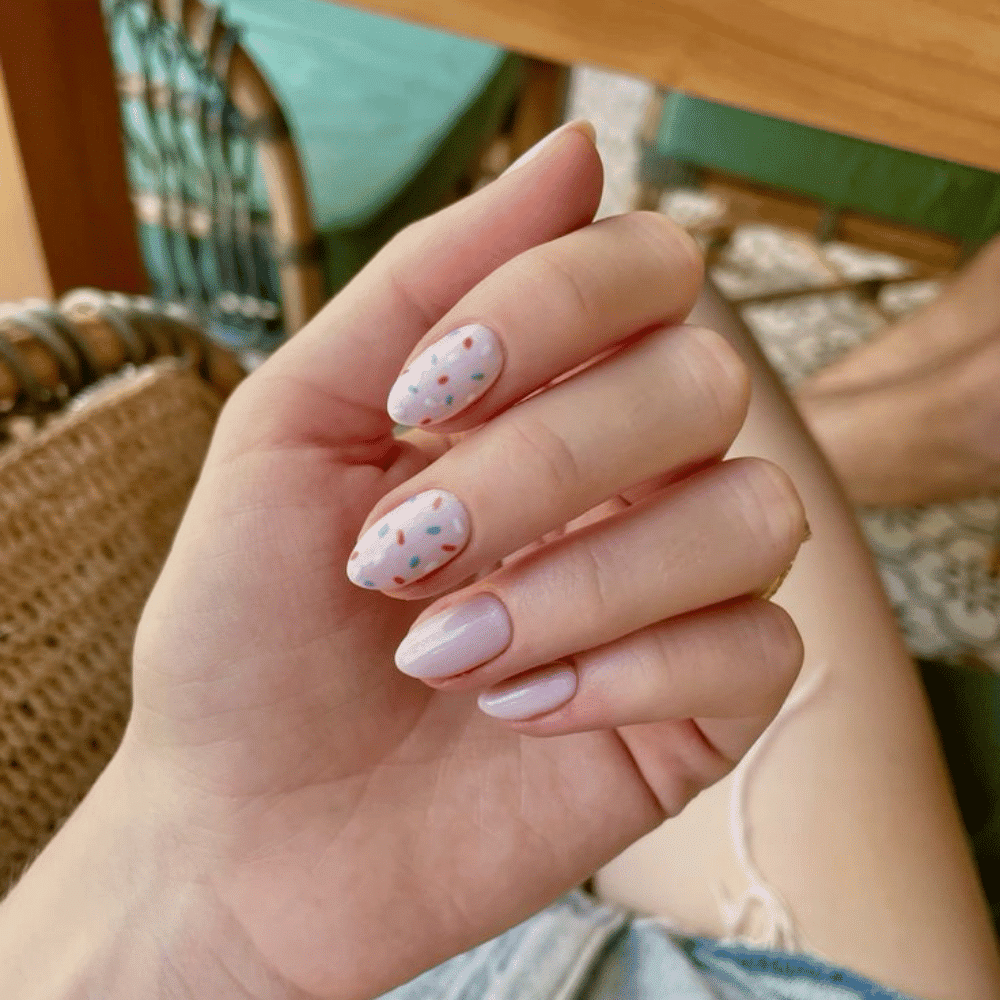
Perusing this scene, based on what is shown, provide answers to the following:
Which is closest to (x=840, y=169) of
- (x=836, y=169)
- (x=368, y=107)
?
(x=836, y=169)

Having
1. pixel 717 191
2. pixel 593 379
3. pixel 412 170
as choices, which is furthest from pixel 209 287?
pixel 593 379

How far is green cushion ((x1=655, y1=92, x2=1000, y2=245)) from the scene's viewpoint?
1.16 meters

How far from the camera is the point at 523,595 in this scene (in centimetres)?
31

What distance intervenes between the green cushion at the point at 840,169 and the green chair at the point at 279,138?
342mm

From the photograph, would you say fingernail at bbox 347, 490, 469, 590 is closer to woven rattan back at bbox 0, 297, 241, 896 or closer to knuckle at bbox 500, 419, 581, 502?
knuckle at bbox 500, 419, 581, 502

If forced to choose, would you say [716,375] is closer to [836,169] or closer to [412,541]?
[412,541]

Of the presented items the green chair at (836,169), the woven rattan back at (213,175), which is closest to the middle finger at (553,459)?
the woven rattan back at (213,175)

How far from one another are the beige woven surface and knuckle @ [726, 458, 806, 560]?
319 mm

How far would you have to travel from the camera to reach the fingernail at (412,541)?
290 mm

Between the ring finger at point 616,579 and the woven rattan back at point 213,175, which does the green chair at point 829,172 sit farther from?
the ring finger at point 616,579

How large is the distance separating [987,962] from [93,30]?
77cm

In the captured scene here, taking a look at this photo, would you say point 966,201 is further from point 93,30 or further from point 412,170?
point 93,30

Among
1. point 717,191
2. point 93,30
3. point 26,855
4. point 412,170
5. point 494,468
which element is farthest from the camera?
point 717,191

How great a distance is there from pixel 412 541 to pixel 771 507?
13 centimetres
